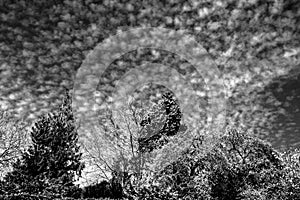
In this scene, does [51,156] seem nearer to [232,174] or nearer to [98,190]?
[98,190]

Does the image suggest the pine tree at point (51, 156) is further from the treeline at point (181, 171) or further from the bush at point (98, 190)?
the bush at point (98, 190)

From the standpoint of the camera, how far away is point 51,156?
103ft

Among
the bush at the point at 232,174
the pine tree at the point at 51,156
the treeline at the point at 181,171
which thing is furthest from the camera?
the pine tree at the point at 51,156

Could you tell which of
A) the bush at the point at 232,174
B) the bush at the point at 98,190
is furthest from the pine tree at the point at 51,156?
the bush at the point at 232,174

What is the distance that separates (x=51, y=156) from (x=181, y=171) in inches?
703

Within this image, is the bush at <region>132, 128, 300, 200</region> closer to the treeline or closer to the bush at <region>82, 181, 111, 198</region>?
the treeline

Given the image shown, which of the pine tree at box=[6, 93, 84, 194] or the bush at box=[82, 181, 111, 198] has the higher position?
the pine tree at box=[6, 93, 84, 194]

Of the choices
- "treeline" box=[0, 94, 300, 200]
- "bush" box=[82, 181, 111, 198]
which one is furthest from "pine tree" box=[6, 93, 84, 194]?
"bush" box=[82, 181, 111, 198]

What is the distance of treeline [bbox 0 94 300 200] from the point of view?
18727 mm

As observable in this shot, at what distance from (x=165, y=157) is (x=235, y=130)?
11406mm

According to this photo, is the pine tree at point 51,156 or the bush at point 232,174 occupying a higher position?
the pine tree at point 51,156

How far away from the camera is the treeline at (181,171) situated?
1873 cm

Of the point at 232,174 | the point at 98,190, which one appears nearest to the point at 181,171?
the point at 232,174

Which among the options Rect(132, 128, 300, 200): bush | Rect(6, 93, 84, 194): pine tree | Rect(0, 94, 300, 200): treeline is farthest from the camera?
Rect(6, 93, 84, 194): pine tree
